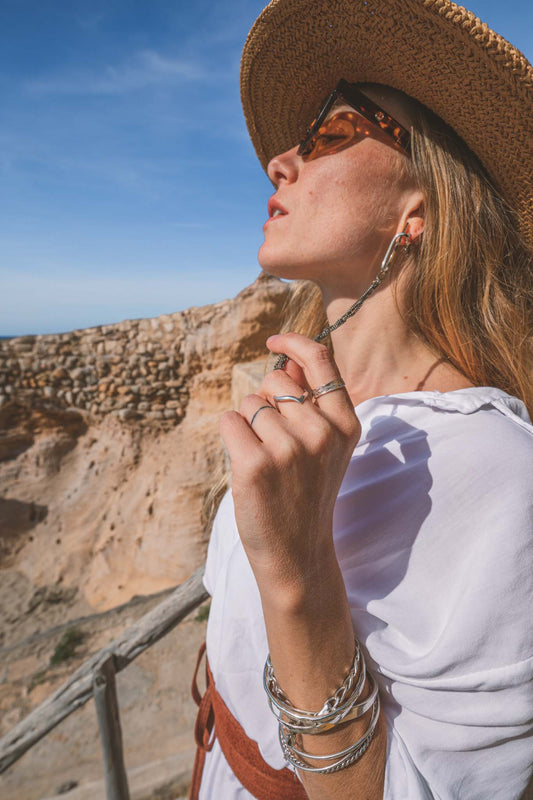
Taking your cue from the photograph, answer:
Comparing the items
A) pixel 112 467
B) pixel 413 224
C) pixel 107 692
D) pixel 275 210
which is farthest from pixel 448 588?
pixel 112 467

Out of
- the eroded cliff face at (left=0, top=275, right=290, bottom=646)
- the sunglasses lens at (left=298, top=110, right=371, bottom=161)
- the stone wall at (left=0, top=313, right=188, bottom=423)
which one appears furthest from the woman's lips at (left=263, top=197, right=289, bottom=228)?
the stone wall at (left=0, top=313, right=188, bottom=423)

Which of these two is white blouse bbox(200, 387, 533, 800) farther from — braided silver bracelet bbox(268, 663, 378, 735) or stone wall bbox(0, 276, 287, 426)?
stone wall bbox(0, 276, 287, 426)

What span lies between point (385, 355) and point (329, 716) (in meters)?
0.86

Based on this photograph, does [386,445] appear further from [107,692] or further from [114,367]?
[114,367]

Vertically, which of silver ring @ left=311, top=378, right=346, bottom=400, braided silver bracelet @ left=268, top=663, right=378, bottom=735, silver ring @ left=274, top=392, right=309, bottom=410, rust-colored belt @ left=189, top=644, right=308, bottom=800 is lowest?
rust-colored belt @ left=189, top=644, right=308, bottom=800

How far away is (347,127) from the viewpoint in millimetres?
1179

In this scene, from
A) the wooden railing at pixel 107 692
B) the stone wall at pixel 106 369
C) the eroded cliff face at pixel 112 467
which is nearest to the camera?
the wooden railing at pixel 107 692

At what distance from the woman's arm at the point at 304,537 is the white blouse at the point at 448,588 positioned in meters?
0.08

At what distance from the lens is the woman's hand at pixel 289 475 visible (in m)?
0.61

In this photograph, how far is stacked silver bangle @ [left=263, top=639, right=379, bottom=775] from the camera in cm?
68

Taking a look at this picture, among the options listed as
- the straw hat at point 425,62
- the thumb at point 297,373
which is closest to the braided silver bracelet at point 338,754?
the thumb at point 297,373

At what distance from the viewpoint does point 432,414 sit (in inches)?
34.8

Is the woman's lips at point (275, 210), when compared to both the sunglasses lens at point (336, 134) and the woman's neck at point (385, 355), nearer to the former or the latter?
the sunglasses lens at point (336, 134)

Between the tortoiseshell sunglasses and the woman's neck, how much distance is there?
403 millimetres
